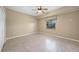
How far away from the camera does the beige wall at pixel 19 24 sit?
528 centimetres

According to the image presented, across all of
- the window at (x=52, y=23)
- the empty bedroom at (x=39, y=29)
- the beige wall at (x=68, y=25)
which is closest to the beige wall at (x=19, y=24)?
the empty bedroom at (x=39, y=29)

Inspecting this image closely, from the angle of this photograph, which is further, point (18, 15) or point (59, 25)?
point (18, 15)

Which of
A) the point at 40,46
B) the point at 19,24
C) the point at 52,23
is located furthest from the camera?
the point at 52,23

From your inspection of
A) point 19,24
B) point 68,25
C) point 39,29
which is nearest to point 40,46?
point 68,25

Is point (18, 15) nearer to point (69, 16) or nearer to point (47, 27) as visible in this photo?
point (47, 27)

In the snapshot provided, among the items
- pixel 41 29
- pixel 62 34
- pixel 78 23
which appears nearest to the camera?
pixel 78 23

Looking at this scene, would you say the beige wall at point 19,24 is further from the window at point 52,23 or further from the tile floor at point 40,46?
the window at point 52,23

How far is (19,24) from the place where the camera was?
6617 mm

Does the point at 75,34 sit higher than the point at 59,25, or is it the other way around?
the point at 59,25

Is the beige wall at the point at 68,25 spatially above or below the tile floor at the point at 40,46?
above

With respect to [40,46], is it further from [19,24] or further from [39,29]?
[39,29]
